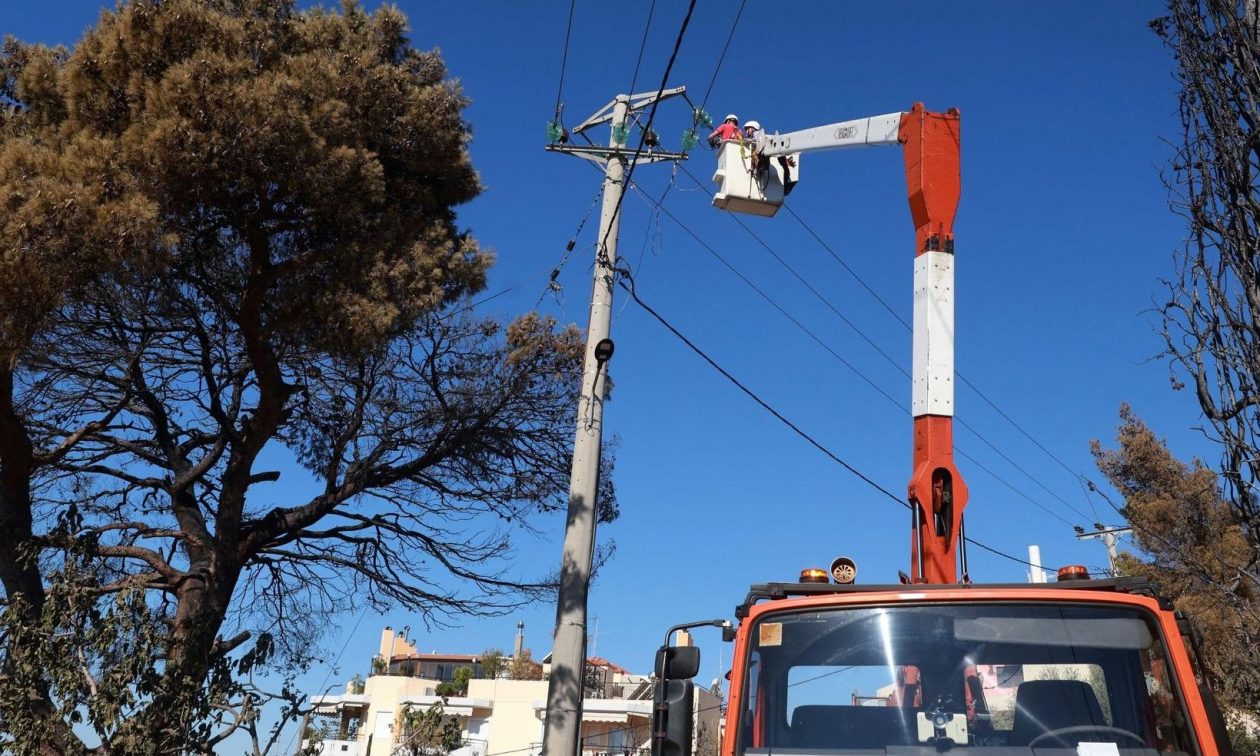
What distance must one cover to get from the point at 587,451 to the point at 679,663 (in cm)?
457

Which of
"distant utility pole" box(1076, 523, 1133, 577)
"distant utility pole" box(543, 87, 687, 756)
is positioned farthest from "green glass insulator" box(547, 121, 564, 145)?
"distant utility pole" box(1076, 523, 1133, 577)

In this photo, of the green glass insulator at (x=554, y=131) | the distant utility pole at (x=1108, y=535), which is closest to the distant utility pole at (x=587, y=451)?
the green glass insulator at (x=554, y=131)

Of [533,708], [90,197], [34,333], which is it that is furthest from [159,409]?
[533,708]

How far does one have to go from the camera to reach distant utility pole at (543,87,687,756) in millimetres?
8242

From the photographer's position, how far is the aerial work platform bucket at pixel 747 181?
8266mm

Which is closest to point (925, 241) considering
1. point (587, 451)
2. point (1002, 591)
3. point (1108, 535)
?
point (1002, 591)

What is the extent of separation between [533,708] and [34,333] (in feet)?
87.4

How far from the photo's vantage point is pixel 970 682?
4.26m

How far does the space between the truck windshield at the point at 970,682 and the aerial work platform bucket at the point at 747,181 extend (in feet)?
14.2

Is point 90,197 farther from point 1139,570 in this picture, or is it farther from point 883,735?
point 1139,570

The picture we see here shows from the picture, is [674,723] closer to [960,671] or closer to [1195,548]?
[960,671]

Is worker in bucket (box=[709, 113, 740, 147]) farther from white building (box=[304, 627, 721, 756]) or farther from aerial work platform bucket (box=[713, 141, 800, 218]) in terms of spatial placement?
white building (box=[304, 627, 721, 756])

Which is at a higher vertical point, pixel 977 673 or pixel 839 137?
pixel 839 137

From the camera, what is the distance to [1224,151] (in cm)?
740
